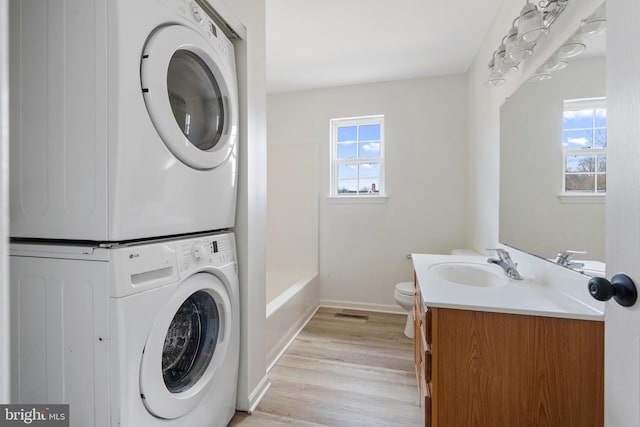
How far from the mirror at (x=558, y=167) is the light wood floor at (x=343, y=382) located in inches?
44.6

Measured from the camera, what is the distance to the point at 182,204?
3.57 feet

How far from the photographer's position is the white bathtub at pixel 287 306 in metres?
2.09

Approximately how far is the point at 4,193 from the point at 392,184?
2932 millimetres

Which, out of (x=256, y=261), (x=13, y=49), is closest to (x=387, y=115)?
(x=256, y=261)

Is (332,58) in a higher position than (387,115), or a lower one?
higher

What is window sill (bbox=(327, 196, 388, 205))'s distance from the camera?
3.11 metres

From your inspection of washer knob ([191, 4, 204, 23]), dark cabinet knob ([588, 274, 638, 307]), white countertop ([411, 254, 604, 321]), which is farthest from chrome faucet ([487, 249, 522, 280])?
washer knob ([191, 4, 204, 23])

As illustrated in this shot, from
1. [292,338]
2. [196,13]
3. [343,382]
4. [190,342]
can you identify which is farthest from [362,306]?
[196,13]

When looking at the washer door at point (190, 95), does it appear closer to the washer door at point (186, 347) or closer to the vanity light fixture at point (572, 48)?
the washer door at point (186, 347)

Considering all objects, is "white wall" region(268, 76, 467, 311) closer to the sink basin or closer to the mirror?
the mirror

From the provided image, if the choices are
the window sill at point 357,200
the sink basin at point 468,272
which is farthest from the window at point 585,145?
the window sill at point 357,200

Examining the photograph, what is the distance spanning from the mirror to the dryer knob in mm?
1475

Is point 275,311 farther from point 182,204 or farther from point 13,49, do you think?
point 13,49

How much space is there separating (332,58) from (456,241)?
7.01 feet
